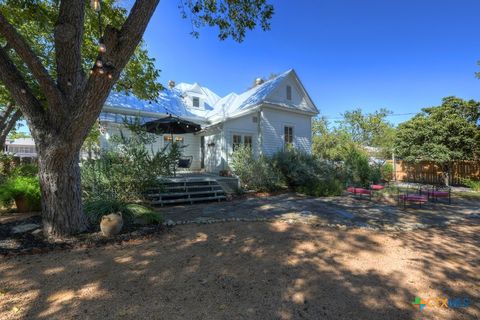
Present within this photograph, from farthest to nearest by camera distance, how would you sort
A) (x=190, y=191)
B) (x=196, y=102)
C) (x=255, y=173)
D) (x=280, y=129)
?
(x=196, y=102)
(x=280, y=129)
(x=255, y=173)
(x=190, y=191)

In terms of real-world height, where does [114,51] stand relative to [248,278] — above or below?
above

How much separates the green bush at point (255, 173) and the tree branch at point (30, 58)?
23.0 ft

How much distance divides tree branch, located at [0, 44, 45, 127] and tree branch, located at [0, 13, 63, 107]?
1.06 ft

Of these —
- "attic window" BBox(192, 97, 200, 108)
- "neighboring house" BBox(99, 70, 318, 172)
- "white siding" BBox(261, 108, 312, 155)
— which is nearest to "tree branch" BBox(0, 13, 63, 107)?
"neighboring house" BBox(99, 70, 318, 172)

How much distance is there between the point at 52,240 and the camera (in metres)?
3.99

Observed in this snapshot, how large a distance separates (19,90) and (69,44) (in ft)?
3.51

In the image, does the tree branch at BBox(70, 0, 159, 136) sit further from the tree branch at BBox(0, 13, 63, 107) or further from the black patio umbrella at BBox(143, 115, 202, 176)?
the black patio umbrella at BBox(143, 115, 202, 176)

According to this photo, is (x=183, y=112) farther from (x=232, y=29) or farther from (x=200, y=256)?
(x=200, y=256)

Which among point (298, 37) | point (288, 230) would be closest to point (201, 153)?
point (298, 37)

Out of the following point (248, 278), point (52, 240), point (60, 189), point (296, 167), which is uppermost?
point (296, 167)

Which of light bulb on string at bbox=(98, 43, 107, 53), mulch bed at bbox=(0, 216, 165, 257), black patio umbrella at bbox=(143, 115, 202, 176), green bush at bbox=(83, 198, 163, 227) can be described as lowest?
mulch bed at bbox=(0, 216, 165, 257)

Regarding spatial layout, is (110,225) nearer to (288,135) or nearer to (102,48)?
(102,48)

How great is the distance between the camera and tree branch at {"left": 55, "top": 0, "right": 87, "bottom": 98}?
3.66 meters

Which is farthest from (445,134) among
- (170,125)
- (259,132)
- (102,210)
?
(102,210)
